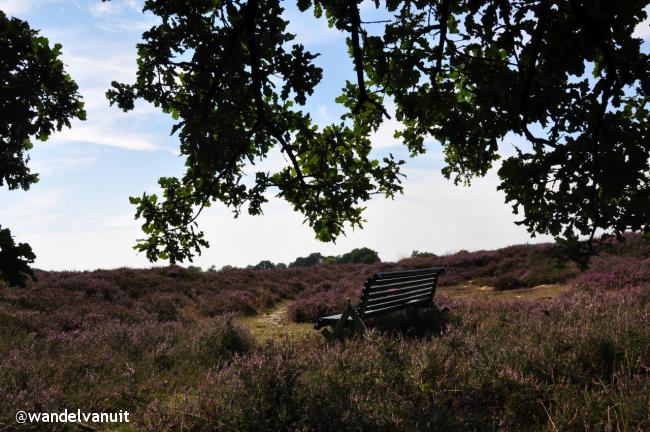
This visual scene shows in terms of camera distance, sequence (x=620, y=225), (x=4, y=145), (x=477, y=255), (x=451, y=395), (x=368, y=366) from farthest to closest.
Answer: (x=477, y=255), (x=4, y=145), (x=368, y=366), (x=451, y=395), (x=620, y=225)

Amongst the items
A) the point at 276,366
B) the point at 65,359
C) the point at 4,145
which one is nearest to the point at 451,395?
the point at 276,366

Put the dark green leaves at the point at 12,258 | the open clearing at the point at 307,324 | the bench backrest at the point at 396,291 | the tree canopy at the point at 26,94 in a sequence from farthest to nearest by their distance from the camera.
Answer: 1. the open clearing at the point at 307,324
2. the bench backrest at the point at 396,291
3. the tree canopy at the point at 26,94
4. the dark green leaves at the point at 12,258

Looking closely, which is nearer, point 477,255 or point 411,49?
point 411,49

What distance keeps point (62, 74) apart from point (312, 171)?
3222 mm

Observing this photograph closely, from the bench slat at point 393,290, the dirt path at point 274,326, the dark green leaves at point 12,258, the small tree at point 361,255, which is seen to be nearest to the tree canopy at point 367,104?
the dark green leaves at point 12,258

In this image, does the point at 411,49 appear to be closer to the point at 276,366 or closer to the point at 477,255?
the point at 276,366

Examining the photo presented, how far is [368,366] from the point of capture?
394 centimetres

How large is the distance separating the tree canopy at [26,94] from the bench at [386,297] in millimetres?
4109

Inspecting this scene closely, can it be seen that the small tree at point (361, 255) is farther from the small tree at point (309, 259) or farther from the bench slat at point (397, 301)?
the bench slat at point (397, 301)

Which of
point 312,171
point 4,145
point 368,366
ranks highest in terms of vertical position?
point 4,145

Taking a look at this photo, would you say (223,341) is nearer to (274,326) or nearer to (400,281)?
(400,281)

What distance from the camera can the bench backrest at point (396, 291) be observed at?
675cm

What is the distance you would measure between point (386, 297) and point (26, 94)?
5.66 meters

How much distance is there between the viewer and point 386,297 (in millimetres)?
7395
